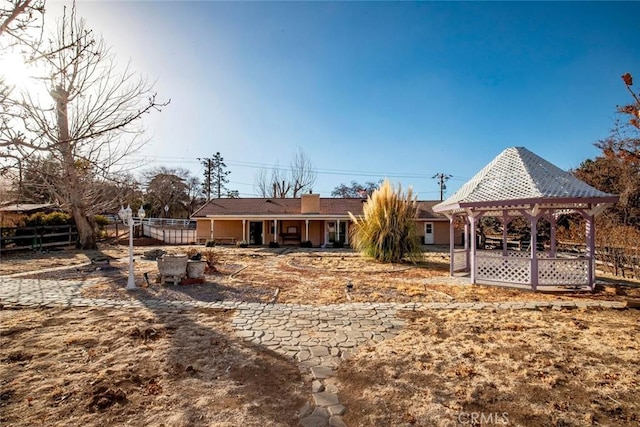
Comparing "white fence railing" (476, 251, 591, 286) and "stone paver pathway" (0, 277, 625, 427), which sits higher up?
"white fence railing" (476, 251, 591, 286)

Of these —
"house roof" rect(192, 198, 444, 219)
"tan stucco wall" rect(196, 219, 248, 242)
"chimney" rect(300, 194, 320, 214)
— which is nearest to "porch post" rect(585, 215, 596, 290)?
"house roof" rect(192, 198, 444, 219)

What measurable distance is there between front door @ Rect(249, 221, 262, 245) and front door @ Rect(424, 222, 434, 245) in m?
12.0

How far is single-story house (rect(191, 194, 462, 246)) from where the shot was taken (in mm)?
21656

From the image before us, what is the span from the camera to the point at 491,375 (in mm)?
3262

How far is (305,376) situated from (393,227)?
→ 9.63 meters

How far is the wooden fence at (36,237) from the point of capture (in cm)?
1433

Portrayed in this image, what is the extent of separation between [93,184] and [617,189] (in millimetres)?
28437

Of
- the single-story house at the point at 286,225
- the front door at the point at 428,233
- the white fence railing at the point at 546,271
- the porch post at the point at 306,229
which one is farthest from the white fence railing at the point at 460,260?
the front door at the point at 428,233

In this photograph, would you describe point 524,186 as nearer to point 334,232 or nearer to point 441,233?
point 334,232

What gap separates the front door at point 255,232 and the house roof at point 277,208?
3.25ft

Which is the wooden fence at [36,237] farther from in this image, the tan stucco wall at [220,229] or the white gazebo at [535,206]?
the white gazebo at [535,206]

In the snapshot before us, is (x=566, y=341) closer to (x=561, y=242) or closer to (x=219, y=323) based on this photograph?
(x=219, y=323)

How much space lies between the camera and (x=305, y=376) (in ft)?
10.8

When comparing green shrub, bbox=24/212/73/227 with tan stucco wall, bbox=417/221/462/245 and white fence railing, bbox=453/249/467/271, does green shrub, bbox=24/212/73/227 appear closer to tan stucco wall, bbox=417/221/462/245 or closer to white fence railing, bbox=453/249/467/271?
white fence railing, bbox=453/249/467/271
